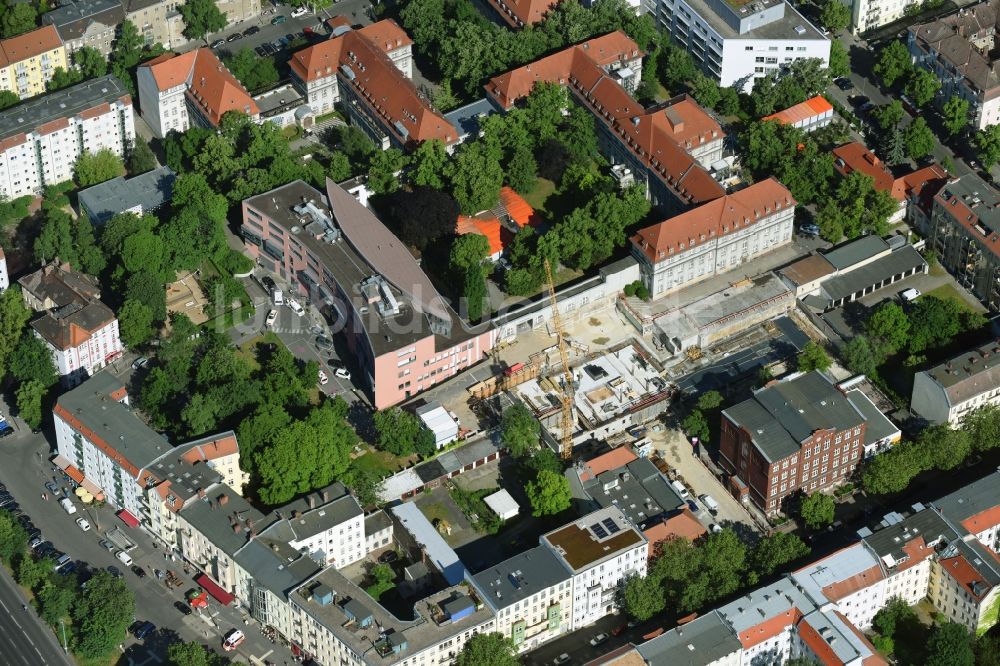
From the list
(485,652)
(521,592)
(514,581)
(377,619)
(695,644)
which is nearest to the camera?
(485,652)

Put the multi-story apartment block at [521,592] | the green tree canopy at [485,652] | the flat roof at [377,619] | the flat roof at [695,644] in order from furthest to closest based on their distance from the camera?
1. the multi-story apartment block at [521,592]
2. the green tree canopy at [485,652]
3. the flat roof at [695,644]
4. the flat roof at [377,619]

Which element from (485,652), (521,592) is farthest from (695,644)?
(485,652)

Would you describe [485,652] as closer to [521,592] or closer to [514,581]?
[521,592]

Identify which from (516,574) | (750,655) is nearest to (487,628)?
(516,574)

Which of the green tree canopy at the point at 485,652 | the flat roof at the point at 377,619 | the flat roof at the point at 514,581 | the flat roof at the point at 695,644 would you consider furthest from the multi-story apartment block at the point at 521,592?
the flat roof at the point at 695,644

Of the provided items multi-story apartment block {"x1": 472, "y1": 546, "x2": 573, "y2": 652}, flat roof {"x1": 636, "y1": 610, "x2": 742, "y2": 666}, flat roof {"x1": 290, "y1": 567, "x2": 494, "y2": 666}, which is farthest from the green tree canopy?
flat roof {"x1": 636, "y1": 610, "x2": 742, "y2": 666}

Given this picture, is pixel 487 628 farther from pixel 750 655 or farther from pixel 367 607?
pixel 750 655

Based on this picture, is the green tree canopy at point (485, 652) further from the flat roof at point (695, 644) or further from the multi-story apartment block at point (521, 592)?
the flat roof at point (695, 644)
